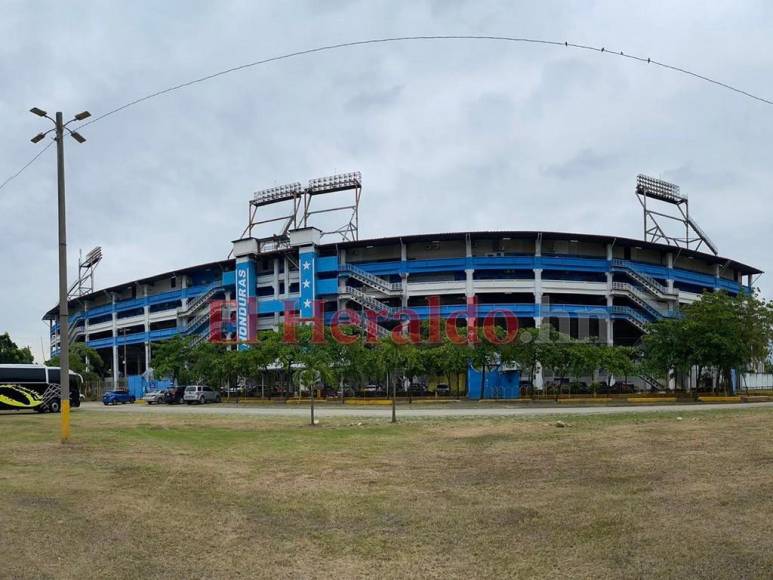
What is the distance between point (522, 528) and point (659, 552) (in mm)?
1787

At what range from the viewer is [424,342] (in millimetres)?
54656

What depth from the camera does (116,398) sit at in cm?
6278

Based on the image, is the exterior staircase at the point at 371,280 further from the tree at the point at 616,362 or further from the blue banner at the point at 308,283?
the tree at the point at 616,362

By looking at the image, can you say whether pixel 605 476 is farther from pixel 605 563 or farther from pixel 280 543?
pixel 280 543

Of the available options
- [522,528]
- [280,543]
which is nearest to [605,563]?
[522,528]

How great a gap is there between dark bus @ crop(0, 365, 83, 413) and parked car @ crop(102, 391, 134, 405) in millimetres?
21338

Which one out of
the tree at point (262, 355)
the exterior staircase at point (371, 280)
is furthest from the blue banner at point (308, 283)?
the tree at point (262, 355)

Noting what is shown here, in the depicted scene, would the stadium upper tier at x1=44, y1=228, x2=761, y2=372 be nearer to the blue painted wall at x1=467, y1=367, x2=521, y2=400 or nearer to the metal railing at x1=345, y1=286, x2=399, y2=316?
the metal railing at x1=345, y1=286, x2=399, y2=316

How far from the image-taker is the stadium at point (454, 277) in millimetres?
68062

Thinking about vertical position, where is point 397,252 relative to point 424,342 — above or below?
above

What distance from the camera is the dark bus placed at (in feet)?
126

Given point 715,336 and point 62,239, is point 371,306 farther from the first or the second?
point 62,239

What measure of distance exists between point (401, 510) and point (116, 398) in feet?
194

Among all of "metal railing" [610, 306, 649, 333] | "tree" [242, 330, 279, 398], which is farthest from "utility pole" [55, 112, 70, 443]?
"metal railing" [610, 306, 649, 333]
